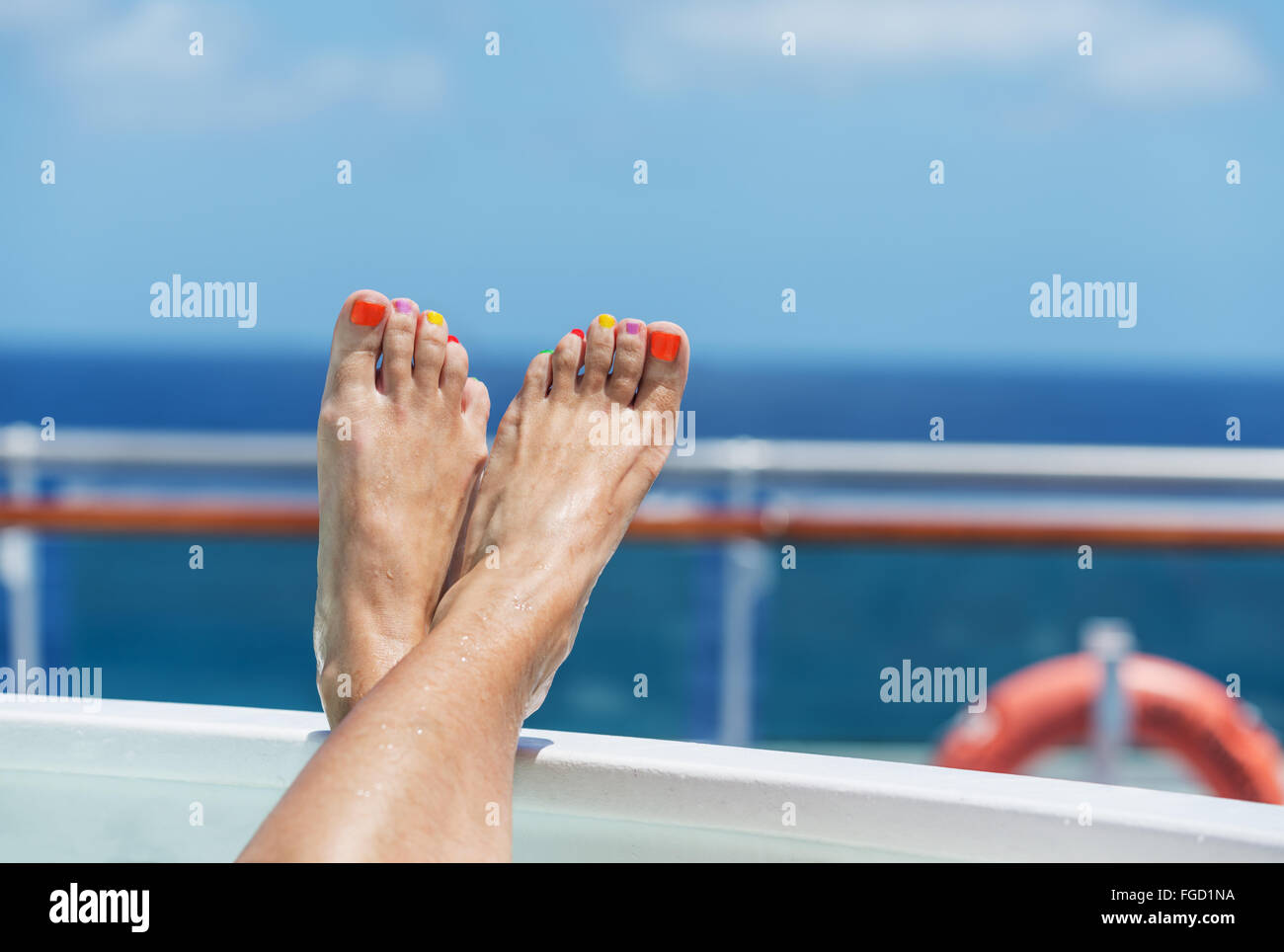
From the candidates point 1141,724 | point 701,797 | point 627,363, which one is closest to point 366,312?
point 627,363

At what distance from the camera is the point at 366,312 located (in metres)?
1.56

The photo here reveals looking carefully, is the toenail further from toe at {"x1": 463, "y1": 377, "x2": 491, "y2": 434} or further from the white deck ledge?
the white deck ledge

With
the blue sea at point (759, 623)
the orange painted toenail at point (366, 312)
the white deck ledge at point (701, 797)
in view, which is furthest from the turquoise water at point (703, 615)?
the white deck ledge at point (701, 797)

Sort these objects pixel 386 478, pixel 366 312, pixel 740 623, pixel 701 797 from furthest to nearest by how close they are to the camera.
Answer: pixel 740 623 < pixel 366 312 < pixel 386 478 < pixel 701 797

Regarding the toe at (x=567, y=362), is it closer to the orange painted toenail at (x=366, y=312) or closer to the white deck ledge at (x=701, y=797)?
the orange painted toenail at (x=366, y=312)

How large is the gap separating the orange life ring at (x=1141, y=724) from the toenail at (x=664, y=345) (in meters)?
1.01

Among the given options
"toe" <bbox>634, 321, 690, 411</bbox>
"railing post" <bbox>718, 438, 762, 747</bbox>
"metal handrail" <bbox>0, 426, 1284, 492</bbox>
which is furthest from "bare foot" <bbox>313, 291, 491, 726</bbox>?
"railing post" <bbox>718, 438, 762, 747</bbox>

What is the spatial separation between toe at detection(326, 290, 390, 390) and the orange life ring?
131 centimetres

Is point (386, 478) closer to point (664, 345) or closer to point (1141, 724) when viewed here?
point (664, 345)

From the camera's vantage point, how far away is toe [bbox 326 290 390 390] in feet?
5.04

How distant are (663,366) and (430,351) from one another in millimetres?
357

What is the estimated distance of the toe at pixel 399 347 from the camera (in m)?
1.56

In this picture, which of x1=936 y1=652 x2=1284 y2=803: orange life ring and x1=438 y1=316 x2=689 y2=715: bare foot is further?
x1=936 y1=652 x2=1284 y2=803: orange life ring
